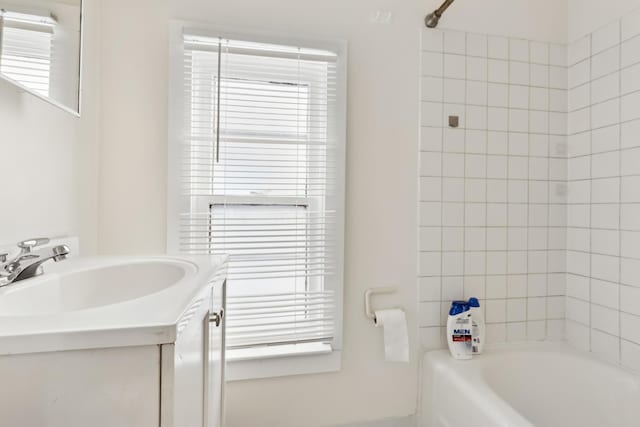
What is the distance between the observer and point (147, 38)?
1.36 m

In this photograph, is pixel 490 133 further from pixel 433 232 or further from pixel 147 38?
pixel 147 38

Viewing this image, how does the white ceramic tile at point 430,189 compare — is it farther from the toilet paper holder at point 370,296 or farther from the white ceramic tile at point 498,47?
the white ceramic tile at point 498,47

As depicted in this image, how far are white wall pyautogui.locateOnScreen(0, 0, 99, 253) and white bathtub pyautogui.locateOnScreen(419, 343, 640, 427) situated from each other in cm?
148

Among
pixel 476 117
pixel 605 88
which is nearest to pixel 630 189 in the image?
pixel 605 88

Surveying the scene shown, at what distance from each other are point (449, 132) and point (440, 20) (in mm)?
514

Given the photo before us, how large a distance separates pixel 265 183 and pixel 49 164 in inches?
28.2

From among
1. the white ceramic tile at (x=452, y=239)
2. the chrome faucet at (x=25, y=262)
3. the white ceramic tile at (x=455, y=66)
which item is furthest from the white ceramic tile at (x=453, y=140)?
the chrome faucet at (x=25, y=262)

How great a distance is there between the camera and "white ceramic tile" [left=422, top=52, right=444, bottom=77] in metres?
1.59

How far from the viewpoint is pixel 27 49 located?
85cm

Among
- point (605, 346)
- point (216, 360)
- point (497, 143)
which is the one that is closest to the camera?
point (216, 360)

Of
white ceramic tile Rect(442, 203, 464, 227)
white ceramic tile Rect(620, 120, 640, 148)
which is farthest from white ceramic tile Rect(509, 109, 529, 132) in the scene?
white ceramic tile Rect(442, 203, 464, 227)

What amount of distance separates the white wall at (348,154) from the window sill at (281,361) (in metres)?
0.05

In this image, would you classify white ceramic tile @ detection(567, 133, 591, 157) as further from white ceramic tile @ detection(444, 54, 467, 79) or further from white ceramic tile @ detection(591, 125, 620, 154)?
white ceramic tile @ detection(444, 54, 467, 79)

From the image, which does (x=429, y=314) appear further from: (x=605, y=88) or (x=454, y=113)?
(x=605, y=88)
